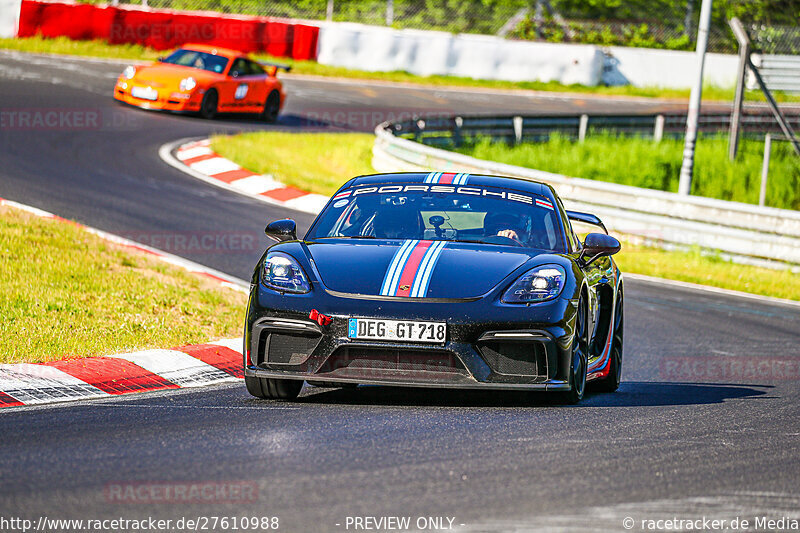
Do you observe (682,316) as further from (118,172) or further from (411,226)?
(118,172)

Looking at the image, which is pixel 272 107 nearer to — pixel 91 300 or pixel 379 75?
pixel 379 75

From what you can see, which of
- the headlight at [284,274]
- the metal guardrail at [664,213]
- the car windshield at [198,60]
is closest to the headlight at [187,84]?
the car windshield at [198,60]

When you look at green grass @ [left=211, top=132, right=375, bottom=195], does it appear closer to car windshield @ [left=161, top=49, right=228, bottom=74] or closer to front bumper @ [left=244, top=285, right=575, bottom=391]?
car windshield @ [left=161, top=49, right=228, bottom=74]

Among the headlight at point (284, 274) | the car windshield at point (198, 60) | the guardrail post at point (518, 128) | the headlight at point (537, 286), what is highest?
the headlight at point (537, 286)

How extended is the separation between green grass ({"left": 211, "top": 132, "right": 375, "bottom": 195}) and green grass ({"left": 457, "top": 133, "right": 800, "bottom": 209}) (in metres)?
2.62

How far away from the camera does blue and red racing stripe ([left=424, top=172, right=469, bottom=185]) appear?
770 centimetres

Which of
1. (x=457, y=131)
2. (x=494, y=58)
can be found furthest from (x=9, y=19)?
(x=494, y=58)

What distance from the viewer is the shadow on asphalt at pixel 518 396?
6.68m

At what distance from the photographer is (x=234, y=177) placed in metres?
18.3

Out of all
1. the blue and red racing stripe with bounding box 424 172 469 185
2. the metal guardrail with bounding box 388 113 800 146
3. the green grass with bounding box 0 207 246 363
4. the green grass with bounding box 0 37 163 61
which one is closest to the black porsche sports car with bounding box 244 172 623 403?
the blue and red racing stripe with bounding box 424 172 469 185

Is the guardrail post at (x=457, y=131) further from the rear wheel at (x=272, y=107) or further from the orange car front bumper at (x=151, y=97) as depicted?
the orange car front bumper at (x=151, y=97)

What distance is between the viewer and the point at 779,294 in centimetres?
1450

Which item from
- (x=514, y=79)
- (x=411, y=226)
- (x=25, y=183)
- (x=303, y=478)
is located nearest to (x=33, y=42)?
(x=514, y=79)

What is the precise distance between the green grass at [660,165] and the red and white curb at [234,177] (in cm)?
569
